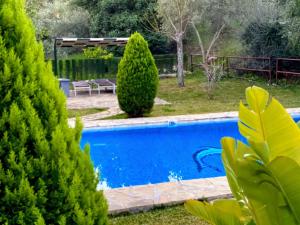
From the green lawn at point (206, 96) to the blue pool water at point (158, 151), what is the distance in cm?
148

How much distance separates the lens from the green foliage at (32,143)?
70.1 inches

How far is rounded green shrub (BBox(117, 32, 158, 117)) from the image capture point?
39.6ft

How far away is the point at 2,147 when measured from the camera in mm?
1787

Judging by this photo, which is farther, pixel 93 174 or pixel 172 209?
pixel 172 209

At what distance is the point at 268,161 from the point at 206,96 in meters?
14.7

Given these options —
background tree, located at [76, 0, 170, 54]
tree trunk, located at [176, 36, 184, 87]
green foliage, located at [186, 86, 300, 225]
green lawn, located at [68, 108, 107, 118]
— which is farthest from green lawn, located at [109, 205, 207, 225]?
background tree, located at [76, 0, 170, 54]

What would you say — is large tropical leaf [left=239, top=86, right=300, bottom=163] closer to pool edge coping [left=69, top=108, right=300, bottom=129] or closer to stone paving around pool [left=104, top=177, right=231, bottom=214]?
stone paving around pool [left=104, top=177, right=231, bottom=214]

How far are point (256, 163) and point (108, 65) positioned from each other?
20.2 metres

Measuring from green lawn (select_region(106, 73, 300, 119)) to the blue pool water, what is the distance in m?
1.48

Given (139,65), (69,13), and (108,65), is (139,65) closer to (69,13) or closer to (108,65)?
(108,65)

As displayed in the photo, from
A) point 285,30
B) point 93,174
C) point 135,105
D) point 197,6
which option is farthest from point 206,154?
point 197,6

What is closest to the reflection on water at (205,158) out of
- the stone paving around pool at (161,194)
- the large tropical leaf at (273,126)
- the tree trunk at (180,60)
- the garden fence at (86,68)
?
the stone paving around pool at (161,194)

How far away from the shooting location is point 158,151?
33.6 feet

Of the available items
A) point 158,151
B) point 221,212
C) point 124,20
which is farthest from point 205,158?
point 124,20
